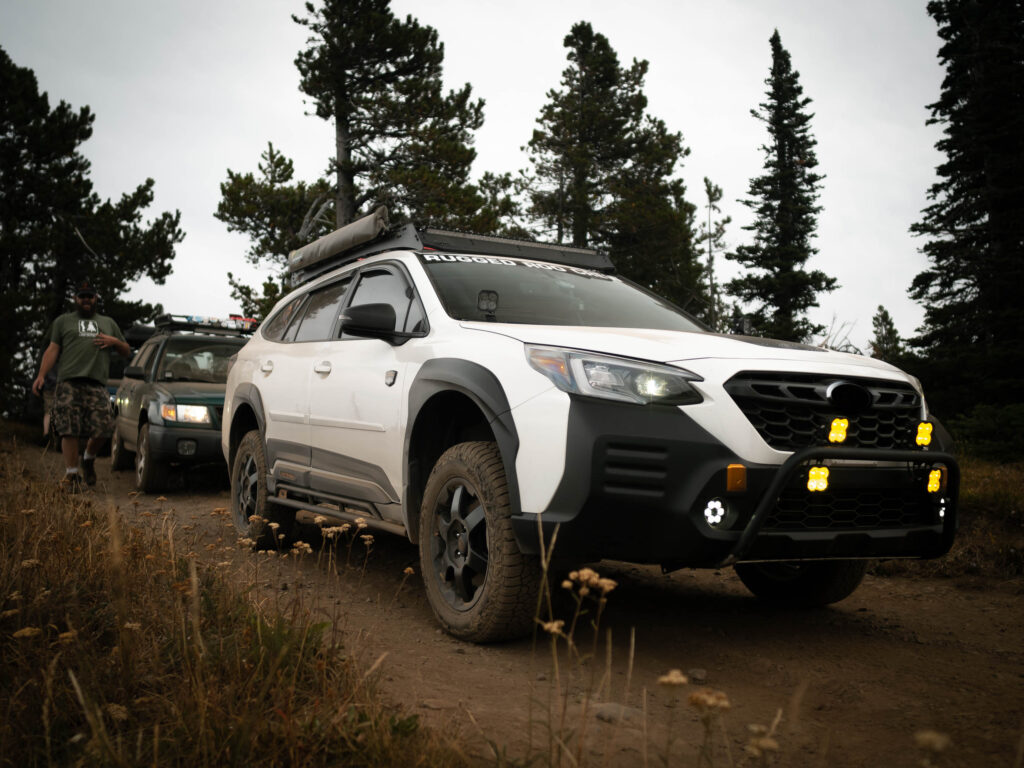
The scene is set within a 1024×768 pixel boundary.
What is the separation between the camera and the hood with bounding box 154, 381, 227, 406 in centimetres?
895

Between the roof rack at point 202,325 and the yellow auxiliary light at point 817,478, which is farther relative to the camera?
the roof rack at point 202,325

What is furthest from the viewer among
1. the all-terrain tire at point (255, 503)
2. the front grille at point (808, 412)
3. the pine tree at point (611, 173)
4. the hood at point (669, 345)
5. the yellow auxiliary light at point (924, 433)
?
the pine tree at point (611, 173)

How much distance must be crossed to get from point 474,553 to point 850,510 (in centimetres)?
150

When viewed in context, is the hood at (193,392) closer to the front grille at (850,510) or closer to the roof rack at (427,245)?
the roof rack at (427,245)

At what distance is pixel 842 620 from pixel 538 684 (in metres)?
1.97

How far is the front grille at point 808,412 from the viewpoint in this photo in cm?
318

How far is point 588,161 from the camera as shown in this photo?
29.0m

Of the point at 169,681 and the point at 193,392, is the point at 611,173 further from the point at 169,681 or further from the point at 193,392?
the point at 169,681

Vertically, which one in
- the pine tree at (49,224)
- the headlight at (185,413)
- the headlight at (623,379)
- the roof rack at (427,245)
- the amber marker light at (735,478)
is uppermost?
the pine tree at (49,224)

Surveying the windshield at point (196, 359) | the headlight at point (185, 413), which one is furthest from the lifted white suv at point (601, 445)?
the windshield at point (196, 359)

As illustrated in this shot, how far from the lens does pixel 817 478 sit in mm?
3152

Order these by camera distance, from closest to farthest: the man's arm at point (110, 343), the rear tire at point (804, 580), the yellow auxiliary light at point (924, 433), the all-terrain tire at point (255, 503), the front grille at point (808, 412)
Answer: the front grille at point (808, 412)
the yellow auxiliary light at point (924, 433)
the rear tire at point (804, 580)
the all-terrain tire at point (255, 503)
the man's arm at point (110, 343)

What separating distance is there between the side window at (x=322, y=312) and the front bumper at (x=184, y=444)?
3.64 meters

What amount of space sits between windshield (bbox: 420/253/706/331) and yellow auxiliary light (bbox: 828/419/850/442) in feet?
3.86
